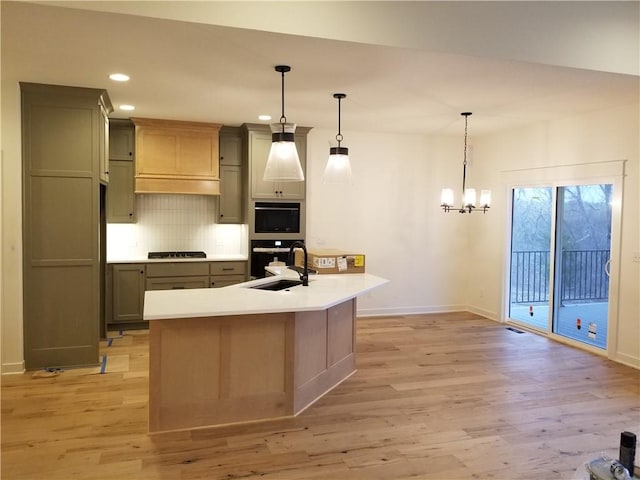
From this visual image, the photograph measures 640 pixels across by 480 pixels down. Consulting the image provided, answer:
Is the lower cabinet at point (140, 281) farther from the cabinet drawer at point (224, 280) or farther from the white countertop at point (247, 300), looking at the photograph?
the white countertop at point (247, 300)

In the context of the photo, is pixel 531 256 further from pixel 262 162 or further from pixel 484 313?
pixel 262 162

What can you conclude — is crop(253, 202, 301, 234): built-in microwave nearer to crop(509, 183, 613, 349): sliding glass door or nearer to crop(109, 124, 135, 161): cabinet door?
crop(109, 124, 135, 161): cabinet door

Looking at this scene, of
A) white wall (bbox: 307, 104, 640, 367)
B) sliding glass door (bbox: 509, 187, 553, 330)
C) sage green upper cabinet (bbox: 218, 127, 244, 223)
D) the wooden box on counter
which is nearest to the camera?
the wooden box on counter

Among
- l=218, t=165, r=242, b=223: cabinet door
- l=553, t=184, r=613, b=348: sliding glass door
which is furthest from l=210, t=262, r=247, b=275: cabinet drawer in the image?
l=553, t=184, r=613, b=348: sliding glass door

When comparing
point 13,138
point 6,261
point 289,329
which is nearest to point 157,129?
point 13,138

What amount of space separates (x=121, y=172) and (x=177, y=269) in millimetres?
1347

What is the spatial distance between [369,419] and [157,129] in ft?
13.9

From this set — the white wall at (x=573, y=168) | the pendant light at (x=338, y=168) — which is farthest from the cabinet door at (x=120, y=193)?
the white wall at (x=573, y=168)

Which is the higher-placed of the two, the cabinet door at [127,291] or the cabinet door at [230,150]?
the cabinet door at [230,150]

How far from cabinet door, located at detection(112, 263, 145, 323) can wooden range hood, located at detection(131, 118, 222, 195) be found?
946 mm

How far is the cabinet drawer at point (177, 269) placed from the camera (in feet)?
19.7

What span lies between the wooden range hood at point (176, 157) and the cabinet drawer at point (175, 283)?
3.47ft

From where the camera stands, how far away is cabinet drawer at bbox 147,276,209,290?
19.7 feet

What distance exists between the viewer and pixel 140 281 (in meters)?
5.97
